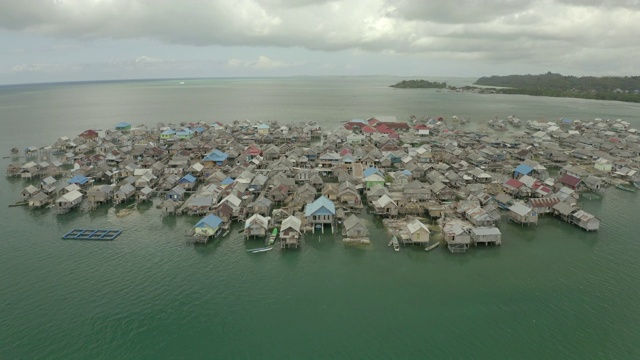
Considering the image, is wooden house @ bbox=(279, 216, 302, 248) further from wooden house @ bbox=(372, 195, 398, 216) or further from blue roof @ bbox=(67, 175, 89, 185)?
blue roof @ bbox=(67, 175, 89, 185)

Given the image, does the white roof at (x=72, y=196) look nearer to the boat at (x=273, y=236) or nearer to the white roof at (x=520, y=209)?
the boat at (x=273, y=236)

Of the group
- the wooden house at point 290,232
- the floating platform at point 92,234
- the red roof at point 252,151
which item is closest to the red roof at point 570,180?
the wooden house at point 290,232


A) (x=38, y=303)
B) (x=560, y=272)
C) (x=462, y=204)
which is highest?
(x=462, y=204)

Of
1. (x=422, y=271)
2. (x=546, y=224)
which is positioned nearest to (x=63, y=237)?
(x=422, y=271)

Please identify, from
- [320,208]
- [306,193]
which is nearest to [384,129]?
[306,193]

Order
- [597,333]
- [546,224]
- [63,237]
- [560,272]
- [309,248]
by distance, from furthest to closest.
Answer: [546,224], [63,237], [309,248], [560,272], [597,333]

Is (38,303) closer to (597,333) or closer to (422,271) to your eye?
(422,271)
